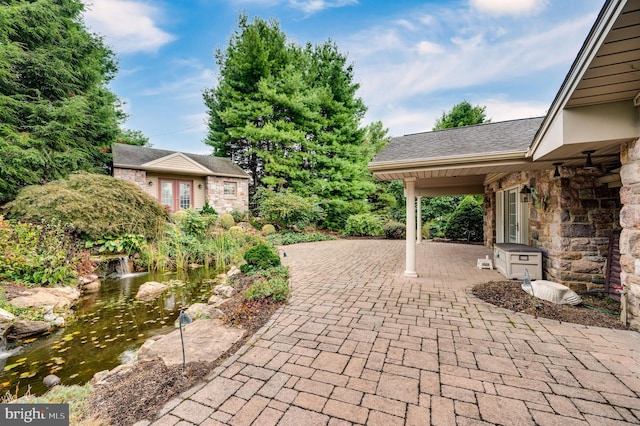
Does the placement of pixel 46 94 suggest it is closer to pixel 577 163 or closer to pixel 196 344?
pixel 196 344

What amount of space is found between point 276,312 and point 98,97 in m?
11.6

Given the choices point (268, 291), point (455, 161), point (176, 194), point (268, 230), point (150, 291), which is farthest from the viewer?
point (176, 194)

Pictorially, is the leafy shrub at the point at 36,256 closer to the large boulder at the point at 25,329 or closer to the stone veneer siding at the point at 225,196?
the large boulder at the point at 25,329

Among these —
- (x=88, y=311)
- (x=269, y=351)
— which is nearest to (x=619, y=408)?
(x=269, y=351)

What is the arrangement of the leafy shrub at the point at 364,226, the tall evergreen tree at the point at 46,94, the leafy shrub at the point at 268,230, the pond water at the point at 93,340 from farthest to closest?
the leafy shrub at the point at 364,226
the leafy shrub at the point at 268,230
the tall evergreen tree at the point at 46,94
the pond water at the point at 93,340

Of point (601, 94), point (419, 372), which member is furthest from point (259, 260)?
point (601, 94)

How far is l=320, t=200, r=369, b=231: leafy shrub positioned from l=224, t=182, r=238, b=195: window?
15.6ft

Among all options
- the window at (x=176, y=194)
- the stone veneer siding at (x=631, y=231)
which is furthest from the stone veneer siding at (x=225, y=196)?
the stone veneer siding at (x=631, y=231)

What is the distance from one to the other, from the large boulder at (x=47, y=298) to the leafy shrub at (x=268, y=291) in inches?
111

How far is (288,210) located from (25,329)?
877 cm

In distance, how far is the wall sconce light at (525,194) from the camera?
495 cm

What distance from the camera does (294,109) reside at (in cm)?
1414

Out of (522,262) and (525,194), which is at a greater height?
(525,194)

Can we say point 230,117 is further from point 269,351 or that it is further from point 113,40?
point 269,351
